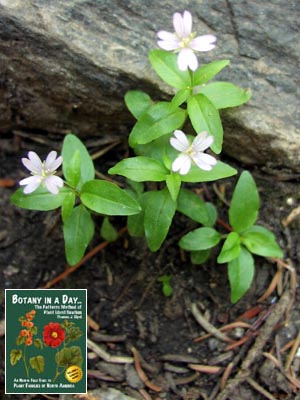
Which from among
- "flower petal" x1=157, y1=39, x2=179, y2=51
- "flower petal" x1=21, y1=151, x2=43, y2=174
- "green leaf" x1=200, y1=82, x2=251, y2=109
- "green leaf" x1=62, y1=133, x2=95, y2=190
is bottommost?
"flower petal" x1=21, y1=151, x2=43, y2=174

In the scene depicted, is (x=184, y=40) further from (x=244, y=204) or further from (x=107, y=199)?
(x=244, y=204)

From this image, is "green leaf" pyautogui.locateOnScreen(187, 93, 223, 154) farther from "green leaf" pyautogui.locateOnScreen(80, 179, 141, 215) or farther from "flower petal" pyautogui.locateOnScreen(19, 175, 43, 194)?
"flower petal" pyautogui.locateOnScreen(19, 175, 43, 194)

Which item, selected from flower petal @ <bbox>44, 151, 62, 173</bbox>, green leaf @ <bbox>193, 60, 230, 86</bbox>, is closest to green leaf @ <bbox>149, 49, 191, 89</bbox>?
green leaf @ <bbox>193, 60, 230, 86</bbox>

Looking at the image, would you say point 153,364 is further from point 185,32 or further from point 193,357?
point 185,32

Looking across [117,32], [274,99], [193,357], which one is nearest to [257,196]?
[274,99]

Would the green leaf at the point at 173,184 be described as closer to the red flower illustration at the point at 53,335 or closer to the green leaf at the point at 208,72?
the green leaf at the point at 208,72

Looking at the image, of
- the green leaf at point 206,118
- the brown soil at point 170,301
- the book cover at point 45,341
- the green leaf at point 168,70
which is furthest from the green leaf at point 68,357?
the green leaf at point 168,70

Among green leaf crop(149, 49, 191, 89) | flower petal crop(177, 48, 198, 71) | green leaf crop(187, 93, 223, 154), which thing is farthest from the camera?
green leaf crop(149, 49, 191, 89)
